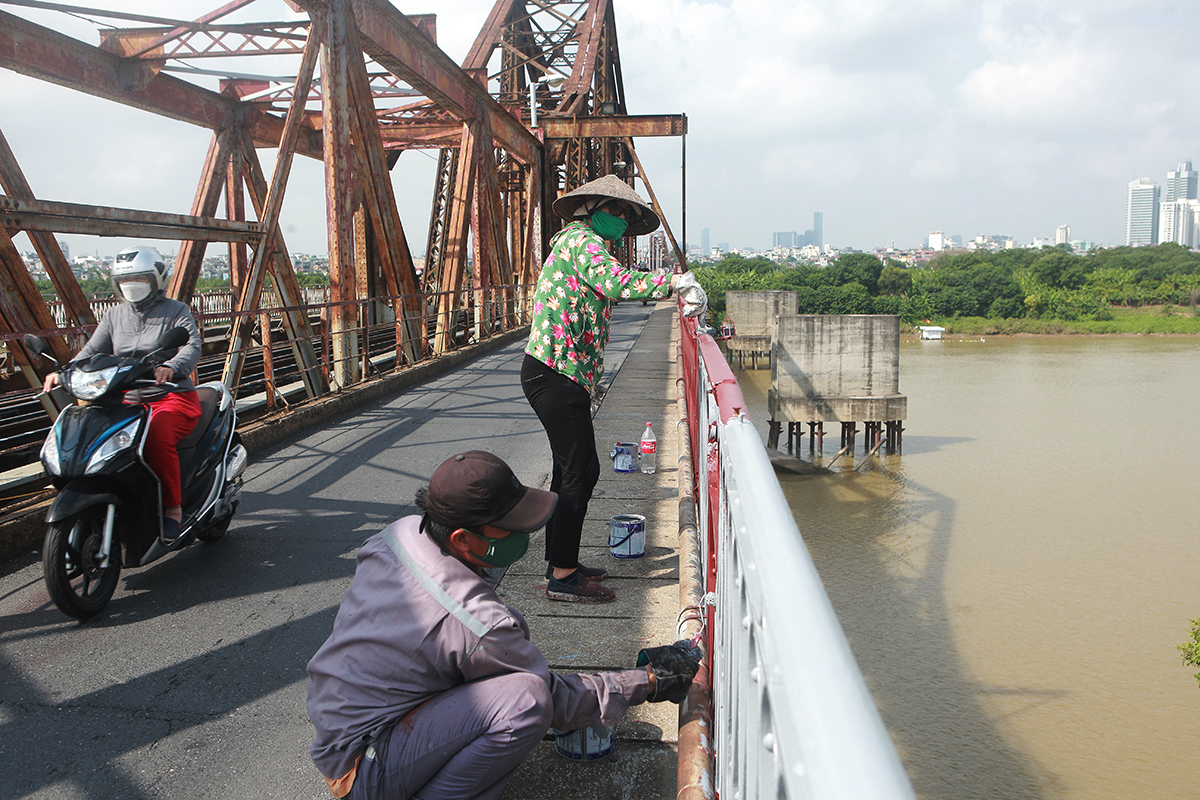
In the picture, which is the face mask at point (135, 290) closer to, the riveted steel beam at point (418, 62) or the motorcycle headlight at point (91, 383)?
the motorcycle headlight at point (91, 383)

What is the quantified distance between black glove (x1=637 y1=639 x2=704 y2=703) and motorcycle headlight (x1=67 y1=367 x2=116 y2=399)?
8.77 ft

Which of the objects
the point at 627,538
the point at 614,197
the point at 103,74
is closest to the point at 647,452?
the point at 627,538

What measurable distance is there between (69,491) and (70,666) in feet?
2.34

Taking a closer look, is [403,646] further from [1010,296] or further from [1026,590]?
[1010,296]

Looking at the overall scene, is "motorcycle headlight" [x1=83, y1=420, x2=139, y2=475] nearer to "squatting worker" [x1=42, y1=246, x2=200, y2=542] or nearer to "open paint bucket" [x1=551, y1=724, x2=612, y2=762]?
"squatting worker" [x1=42, y1=246, x2=200, y2=542]

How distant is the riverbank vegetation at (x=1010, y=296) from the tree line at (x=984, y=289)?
0.08m

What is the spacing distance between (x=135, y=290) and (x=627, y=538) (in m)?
2.60

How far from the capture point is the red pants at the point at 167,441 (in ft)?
12.5

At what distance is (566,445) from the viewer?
133 inches

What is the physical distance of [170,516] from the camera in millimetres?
3854

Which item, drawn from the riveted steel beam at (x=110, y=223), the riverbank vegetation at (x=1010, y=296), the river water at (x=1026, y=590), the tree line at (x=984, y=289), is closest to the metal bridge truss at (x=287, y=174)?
the riveted steel beam at (x=110, y=223)

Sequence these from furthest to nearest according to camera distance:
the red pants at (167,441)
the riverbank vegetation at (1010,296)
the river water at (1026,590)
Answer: the riverbank vegetation at (1010,296), the river water at (1026,590), the red pants at (167,441)

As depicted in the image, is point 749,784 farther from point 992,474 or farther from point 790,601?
point 992,474

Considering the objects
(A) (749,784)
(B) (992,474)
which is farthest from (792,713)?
(B) (992,474)
